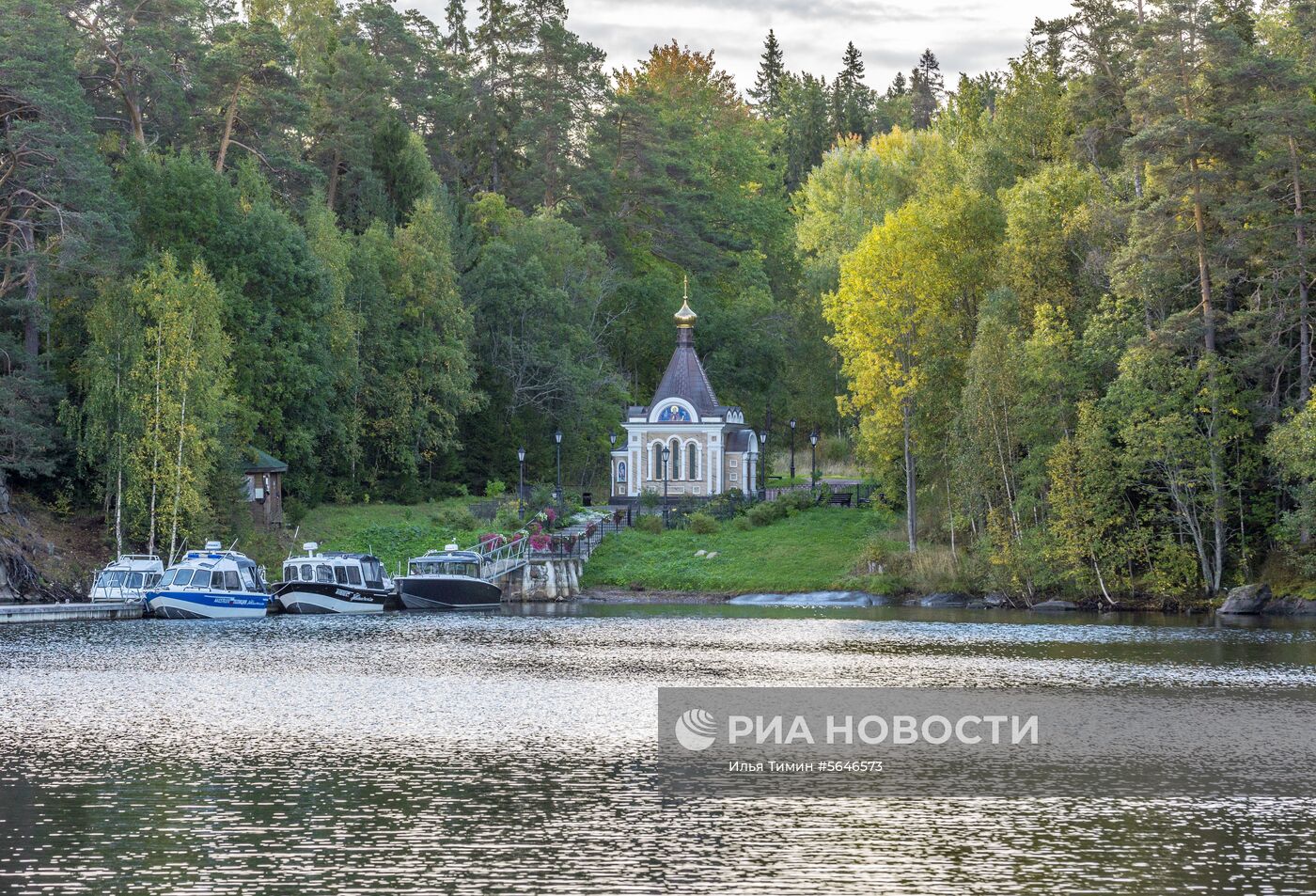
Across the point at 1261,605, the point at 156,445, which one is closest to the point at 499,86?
the point at 156,445

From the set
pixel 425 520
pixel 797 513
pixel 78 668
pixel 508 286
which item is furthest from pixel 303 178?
pixel 78 668

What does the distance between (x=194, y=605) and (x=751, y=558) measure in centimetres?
2302

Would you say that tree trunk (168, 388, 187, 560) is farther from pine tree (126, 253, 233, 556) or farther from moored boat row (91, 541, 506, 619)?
moored boat row (91, 541, 506, 619)

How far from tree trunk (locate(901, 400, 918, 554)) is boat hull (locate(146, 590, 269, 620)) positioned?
2651 centimetres

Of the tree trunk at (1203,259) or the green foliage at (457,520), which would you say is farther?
the green foliage at (457,520)

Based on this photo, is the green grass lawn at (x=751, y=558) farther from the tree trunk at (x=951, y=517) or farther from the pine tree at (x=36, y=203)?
the pine tree at (x=36, y=203)

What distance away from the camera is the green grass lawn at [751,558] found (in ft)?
216

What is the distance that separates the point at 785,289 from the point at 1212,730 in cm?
8501

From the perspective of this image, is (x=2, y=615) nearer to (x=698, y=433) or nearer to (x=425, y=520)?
(x=425, y=520)

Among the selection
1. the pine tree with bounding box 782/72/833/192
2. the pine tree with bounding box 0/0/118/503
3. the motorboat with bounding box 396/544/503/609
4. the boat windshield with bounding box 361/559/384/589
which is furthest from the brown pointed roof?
the pine tree with bounding box 782/72/833/192

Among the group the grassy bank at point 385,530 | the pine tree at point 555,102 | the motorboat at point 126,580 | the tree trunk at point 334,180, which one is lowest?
the motorboat at point 126,580

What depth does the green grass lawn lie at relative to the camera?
65812mm

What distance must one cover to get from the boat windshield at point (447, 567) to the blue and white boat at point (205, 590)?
26.8ft

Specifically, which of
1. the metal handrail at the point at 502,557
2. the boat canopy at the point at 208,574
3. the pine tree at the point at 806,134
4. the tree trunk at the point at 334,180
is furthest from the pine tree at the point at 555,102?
the boat canopy at the point at 208,574
